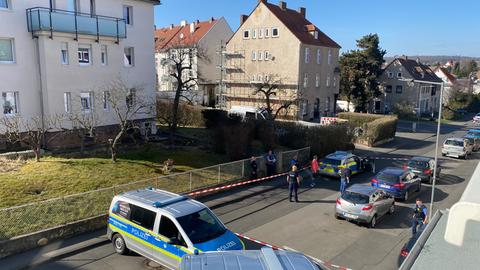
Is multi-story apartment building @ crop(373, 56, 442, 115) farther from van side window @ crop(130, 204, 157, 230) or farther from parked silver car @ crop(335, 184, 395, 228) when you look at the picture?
van side window @ crop(130, 204, 157, 230)

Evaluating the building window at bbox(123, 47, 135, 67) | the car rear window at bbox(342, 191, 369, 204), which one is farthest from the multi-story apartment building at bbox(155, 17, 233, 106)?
the car rear window at bbox(342, 191, 369, 204)

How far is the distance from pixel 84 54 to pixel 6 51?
3970mm

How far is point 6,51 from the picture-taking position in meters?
19.0

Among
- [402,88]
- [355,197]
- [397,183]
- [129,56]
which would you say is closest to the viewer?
[355,197]

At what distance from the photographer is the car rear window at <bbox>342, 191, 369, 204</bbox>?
14.4 m

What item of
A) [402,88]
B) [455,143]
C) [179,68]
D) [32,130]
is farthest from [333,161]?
[402,88]

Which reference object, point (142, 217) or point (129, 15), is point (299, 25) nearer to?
point (129, 15)

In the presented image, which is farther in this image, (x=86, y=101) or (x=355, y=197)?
(x=86, y=101)

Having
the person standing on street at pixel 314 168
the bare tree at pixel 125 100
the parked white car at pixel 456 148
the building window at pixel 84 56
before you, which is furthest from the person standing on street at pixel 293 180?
the parked white car at pixel 456 148

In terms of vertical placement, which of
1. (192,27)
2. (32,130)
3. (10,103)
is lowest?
(32,130)

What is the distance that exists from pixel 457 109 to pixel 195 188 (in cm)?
7217

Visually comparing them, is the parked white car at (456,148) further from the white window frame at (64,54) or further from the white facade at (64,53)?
the white window frame at (64,54)

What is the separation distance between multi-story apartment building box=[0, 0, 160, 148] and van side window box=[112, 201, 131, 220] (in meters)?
12.0

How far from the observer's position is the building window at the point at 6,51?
18.9 meters
